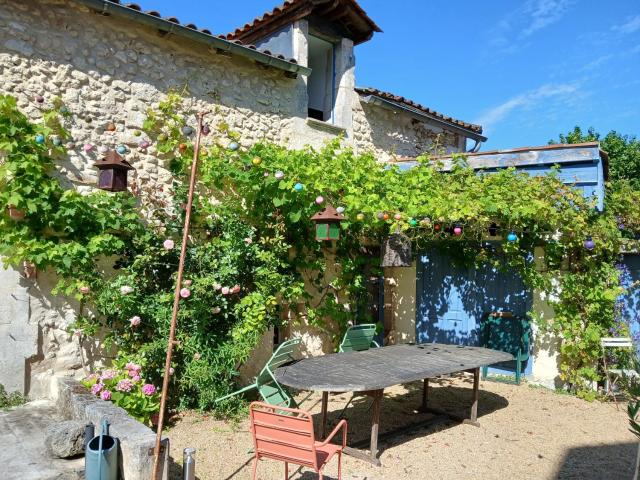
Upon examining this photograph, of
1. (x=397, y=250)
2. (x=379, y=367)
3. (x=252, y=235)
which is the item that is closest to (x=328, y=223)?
(x=397, y=250)

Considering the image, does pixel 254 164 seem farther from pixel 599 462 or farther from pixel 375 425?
pixel 599 462

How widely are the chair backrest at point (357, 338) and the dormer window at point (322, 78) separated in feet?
11.8

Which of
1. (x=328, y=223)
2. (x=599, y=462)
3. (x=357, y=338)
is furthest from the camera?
(x=357, y=338)

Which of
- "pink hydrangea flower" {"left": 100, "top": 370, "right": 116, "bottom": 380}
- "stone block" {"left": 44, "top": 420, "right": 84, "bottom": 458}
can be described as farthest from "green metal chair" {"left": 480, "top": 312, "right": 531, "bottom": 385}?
"stone block" {"left": 44, "top": 420, "right": 84, "bottom": 458}

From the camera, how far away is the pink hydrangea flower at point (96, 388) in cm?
445

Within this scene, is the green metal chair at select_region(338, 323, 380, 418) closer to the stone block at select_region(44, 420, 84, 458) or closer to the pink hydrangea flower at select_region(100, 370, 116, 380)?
the pink hydrangea flower at select_region(100, 370, 116, 380)

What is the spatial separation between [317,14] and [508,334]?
549 centimetres

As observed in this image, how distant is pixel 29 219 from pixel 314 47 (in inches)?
211

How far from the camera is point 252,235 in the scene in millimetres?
5941

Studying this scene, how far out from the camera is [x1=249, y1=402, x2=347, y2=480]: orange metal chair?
3113 mm

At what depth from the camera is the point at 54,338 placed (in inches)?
194

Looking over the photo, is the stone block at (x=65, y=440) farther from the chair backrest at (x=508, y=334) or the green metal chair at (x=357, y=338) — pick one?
Answer: the chair backrest at (x=508, y=334)

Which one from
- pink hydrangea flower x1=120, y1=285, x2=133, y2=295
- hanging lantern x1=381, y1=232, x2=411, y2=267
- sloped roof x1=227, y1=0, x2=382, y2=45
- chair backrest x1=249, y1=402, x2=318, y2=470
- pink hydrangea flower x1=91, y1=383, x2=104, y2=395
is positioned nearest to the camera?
chair backrest x1=249, y1=402, x2=318, y2=470

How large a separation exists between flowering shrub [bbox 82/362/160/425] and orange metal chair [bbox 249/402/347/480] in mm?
1742
